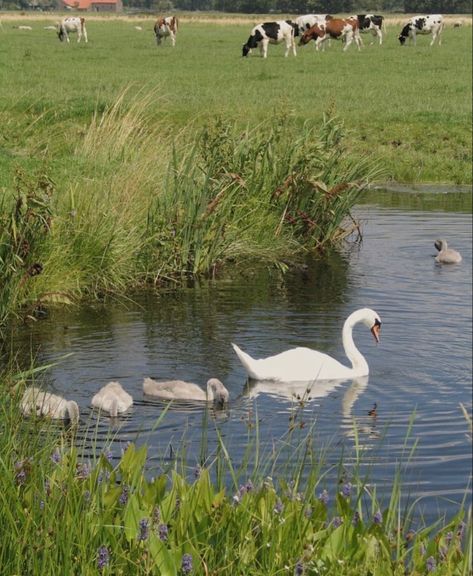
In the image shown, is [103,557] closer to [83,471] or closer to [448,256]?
[83,471]

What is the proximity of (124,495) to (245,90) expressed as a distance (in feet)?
93.2

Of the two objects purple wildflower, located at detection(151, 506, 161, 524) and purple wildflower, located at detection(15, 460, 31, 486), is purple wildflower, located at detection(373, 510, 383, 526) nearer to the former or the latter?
purple wildflower, located at detection(151, 506, 161, 524)

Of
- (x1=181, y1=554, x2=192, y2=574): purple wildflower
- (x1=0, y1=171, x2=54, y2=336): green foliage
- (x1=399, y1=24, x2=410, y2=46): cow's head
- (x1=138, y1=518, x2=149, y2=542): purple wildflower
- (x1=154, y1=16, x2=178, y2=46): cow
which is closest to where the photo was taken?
(x1=181, y1=554, x2=192, y2=574): purple wildflower

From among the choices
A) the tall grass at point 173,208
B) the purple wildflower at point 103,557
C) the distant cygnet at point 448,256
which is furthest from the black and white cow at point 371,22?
the purple wildflower at point 103,557

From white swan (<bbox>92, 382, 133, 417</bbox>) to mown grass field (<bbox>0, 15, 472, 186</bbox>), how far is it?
2954mm

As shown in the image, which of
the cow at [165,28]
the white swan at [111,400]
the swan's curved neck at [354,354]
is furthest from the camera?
the cow at [165,28]

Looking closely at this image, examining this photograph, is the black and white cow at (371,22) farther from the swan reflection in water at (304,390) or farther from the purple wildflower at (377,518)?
the purple wildflower at (377,518)

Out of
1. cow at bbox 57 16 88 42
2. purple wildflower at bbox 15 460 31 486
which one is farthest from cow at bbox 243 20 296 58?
purple wildflower at bbox 15 460 31 486

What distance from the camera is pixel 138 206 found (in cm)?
1347

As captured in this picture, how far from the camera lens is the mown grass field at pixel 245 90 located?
64.4 feet

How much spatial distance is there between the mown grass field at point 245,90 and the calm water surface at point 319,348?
186 cm

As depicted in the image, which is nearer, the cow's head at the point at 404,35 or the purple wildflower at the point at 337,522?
the purple wildflower at the point at 337,522

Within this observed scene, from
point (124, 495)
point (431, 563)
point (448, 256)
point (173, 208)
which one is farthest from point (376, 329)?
point (431, 563)

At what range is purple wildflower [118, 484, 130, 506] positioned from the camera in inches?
195
